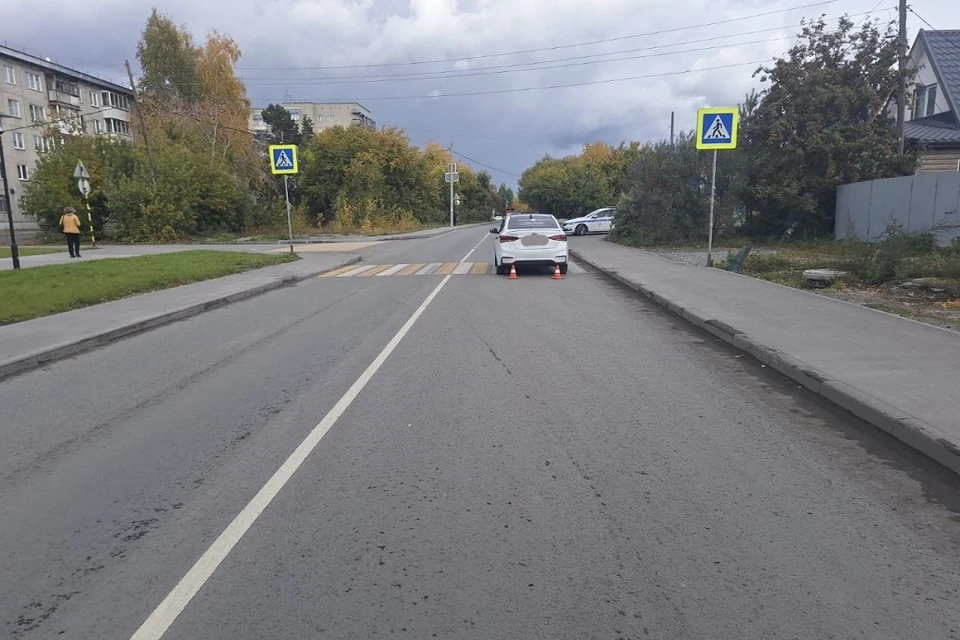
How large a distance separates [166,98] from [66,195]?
17643mm

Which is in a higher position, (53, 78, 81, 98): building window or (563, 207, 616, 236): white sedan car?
(53, 78, 81, 98): building window

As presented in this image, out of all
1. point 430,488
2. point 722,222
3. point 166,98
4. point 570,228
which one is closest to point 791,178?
point 722,222

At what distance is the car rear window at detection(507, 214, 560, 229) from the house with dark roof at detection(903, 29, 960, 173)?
14.8 m

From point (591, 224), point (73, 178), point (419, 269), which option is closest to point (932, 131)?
point (591, 224)

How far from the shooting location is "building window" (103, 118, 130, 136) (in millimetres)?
64750

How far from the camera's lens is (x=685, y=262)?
18453 millimetres

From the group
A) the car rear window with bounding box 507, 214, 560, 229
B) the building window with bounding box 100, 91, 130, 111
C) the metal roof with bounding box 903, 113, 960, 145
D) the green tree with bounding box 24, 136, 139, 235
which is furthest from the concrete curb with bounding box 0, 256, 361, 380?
the building window with bounding box 100, 91, 130, 111

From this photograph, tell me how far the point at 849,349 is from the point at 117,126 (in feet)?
243

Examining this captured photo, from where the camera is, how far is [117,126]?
6656cm

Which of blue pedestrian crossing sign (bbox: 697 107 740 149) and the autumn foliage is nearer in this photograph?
blue pedestrian crossing sign (bbox: 697 107 740 149)

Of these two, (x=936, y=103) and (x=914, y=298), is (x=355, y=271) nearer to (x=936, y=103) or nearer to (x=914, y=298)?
(x=914, y=298)

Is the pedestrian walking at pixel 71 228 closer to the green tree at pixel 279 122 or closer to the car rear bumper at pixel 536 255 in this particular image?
the car rear bumper at pixel 536 255

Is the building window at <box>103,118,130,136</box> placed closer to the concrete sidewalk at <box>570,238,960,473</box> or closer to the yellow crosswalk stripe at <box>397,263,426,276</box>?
the yellow crosswalk stripe at <box>397,263,426,276</box>

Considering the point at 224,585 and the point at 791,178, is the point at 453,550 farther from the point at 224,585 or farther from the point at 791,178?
the point at 791,178
